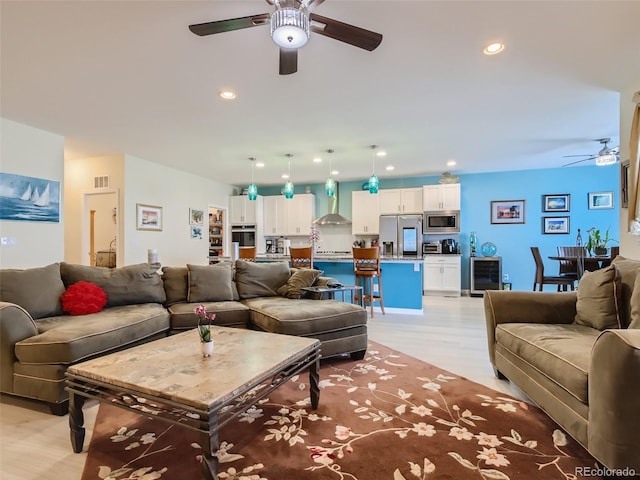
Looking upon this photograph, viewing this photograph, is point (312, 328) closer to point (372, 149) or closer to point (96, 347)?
point (96, 347)

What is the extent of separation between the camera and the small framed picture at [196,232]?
7.05m

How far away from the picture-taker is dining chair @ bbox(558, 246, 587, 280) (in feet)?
15.4

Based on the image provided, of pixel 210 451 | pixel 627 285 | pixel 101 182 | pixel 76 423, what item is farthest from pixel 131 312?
pixel 101 182

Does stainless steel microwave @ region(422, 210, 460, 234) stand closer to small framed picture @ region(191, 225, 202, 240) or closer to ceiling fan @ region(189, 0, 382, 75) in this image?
small framed picture @ region(191, 225, 202, 240)

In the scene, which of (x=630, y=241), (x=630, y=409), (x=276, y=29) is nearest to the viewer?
(x=630, y=409)

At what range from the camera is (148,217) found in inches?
235

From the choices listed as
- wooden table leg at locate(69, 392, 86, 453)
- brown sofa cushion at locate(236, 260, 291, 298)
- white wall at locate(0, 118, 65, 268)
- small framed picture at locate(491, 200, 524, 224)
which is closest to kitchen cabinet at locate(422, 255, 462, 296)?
small framed picture at locate(491, 200, 524, 224)

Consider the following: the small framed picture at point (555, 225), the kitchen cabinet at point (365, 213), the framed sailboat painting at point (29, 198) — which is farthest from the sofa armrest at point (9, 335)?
the small framed picture at point (555, 225)

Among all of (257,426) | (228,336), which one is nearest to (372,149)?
(228,336)

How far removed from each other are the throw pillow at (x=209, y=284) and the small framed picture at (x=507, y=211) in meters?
5.86

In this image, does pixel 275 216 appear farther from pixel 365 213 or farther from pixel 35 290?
pixel 35 290

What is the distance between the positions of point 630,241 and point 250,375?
3.74 meters

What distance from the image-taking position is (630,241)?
122 inches

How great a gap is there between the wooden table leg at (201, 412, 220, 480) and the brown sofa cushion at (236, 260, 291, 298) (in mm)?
2462
